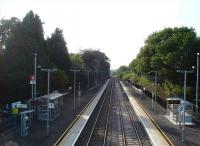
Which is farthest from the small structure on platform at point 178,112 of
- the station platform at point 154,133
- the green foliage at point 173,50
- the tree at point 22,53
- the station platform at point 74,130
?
the green foliage at point 173,50

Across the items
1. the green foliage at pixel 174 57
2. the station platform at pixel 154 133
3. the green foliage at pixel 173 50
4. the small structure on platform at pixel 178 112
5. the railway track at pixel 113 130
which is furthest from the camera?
the green foliage at pixel 173 50

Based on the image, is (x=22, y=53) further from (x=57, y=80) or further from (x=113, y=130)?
(x=57, y=80)

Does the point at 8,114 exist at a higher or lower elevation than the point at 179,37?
lower

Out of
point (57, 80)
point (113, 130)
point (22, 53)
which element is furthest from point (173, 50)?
point (113, 130)

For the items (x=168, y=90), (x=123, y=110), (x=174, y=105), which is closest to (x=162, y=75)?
(x=168, y=90)

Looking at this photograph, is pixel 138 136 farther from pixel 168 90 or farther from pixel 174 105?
pixel 168 90

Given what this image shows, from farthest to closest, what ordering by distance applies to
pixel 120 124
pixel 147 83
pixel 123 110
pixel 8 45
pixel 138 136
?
pixel 147 83 → pixel 123 110 → pixel 8 45 → pixel 120 124 → pixel 138 136

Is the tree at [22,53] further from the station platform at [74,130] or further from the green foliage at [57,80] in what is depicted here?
the green foliage at [57,80]

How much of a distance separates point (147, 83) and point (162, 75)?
95.4ft

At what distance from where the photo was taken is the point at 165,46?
73.9 m

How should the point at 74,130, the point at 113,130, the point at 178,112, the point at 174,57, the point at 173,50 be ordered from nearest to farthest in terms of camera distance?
the point at 74,130 < the point at 113,130 < the point at 178,112 < the point at 174,57 < the point at 173,50

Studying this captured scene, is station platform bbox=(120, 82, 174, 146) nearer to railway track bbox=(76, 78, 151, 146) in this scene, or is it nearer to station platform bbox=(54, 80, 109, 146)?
railway track bbox=(76, 78, 151, 146)

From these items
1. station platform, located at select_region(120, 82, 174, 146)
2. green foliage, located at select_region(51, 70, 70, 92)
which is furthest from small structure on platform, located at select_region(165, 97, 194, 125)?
green foliage, located at select_region(51, 70, 70, 92)

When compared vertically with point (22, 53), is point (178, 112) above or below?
below
